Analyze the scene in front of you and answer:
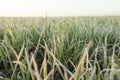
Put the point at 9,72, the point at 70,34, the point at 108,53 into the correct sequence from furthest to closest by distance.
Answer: the point at 70,34
the point at 108,53
the point at 9,72

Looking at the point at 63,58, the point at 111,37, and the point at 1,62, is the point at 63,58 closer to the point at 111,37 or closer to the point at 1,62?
the point at 1,62

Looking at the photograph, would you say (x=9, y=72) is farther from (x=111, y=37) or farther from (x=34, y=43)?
(x=111, y=37)

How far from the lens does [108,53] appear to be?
2.72ft

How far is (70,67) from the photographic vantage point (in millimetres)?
718

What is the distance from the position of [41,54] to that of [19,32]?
172 mm

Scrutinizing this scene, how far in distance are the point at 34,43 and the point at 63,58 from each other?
20 cm

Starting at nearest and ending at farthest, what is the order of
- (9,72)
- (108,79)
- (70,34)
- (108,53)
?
1. (108,79)
2. (9,72)
3. (108,53)
4. (70,34)

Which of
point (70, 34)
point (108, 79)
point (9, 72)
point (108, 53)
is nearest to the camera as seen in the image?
point (108, 79)

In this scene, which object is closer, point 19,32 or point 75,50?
point 75,50

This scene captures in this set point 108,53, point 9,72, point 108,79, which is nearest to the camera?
point 108,79

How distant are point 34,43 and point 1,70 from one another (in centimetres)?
21

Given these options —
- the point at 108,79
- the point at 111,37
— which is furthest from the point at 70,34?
the point at 108,79

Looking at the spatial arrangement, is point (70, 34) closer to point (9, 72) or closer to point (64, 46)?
point (64, 46)

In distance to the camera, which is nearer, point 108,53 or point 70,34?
point 108,53
